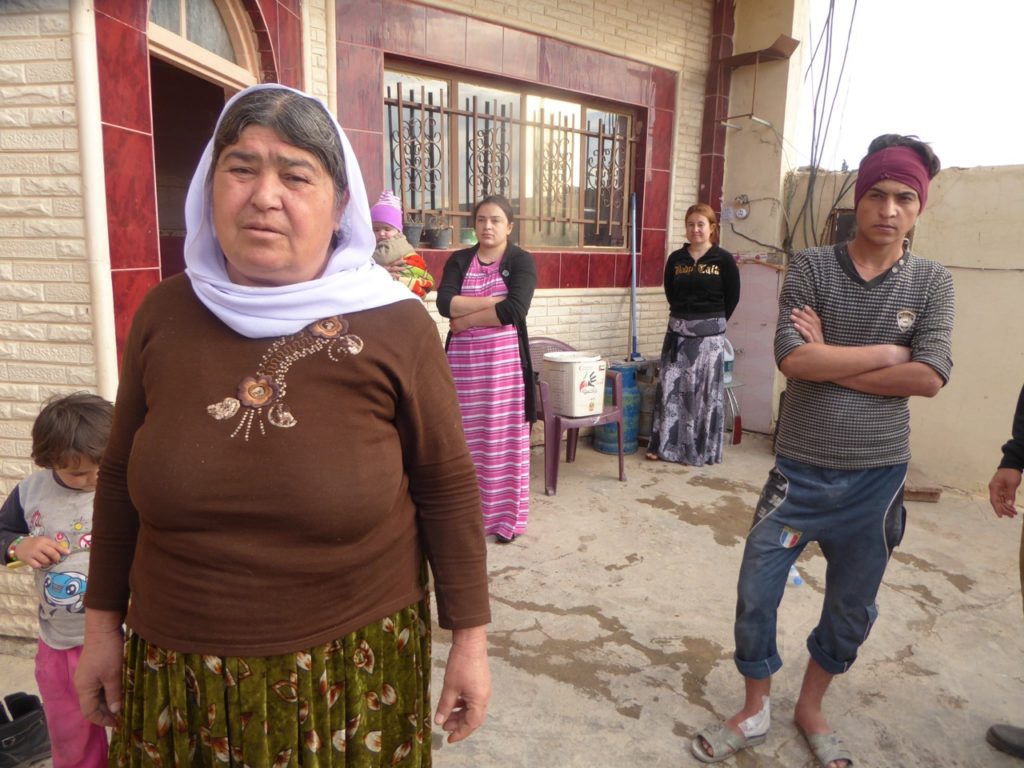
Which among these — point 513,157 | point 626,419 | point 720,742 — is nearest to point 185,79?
point 513,157

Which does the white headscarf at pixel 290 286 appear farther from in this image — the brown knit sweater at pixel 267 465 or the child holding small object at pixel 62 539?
the child holding small object at pixel 62 539

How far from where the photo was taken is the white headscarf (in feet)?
3.76

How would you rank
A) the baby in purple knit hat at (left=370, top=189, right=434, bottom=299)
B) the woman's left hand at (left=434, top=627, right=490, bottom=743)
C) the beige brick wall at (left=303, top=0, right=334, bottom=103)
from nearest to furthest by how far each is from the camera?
the woman's left hand at (left=434, top=627, right=490, bottom=743) → the baby in purple knit hat at (left=370, top=189, right=434, bottom=299) → the beige brick wall at (left=303, top=0, right=334, bottom=103)

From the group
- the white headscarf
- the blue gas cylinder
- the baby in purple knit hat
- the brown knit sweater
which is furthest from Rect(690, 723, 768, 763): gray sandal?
the blue gas cylinder

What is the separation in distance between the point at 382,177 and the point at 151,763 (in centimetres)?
394

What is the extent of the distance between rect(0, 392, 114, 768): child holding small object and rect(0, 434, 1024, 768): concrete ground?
101 centimetres

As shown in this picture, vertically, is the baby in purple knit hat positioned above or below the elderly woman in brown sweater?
above

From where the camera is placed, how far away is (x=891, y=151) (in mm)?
2025

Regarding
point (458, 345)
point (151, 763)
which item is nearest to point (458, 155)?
point (458, 345)

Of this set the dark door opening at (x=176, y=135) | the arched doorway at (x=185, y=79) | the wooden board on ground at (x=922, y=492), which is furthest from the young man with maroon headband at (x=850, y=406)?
the dark door opening at (x=176, y=135)

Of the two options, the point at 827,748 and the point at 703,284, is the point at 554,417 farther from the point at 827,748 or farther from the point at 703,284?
the point at 827,748

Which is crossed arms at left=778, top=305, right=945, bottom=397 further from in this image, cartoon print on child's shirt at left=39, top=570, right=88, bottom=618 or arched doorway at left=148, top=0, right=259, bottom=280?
arched doorway at left=148, top=0, right=259, bottom=280

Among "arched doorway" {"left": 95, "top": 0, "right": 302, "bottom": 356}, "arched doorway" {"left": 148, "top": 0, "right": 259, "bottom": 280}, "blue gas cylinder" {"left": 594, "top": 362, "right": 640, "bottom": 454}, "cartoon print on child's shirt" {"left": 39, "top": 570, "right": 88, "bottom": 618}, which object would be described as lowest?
"blue gas cylinder" {"left": 594, "top": 362, "right": 640, "bottom": 454}

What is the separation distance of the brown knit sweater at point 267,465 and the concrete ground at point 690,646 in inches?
53.5
